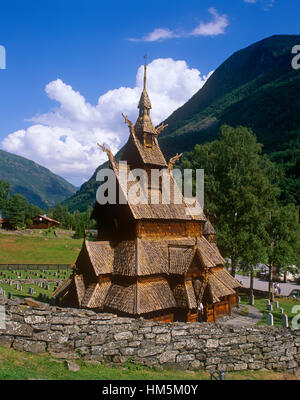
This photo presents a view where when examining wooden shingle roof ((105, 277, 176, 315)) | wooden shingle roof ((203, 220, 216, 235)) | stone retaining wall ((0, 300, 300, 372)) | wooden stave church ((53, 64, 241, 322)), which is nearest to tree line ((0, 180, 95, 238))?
wooden shingle roof ((203, 220, 216, 235))

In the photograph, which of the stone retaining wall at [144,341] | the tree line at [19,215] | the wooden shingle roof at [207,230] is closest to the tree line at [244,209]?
the wooden shingle roof at [207,230]

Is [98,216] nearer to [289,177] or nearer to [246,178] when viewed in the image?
[246,178]

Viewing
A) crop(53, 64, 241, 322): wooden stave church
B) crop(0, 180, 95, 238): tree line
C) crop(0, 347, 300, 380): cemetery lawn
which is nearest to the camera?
crop(0, 347, 300, 380): cemetery lawn

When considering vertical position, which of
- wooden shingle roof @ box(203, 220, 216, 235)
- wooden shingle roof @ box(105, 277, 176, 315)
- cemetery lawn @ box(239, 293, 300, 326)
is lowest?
cemetery lawn @ box(239, 293, 300, 326)

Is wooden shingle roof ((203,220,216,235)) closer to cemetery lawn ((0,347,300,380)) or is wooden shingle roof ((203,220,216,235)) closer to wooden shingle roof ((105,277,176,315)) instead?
wooden shingle roof ((105,277,176,315))

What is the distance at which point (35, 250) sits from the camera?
7044cm

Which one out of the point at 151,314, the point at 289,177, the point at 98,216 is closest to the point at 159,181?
the point at 98,216

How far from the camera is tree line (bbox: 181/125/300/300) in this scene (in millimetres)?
32625

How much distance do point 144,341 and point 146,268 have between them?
8.84 meters

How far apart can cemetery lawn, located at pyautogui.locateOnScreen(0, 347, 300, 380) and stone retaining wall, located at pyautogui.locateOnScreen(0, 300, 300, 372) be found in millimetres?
331

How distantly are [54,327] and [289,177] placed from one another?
397 feet

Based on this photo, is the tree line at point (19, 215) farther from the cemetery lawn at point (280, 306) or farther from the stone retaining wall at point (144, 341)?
the stone retaining wall at point (144, 341)

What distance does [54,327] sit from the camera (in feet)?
34.0
